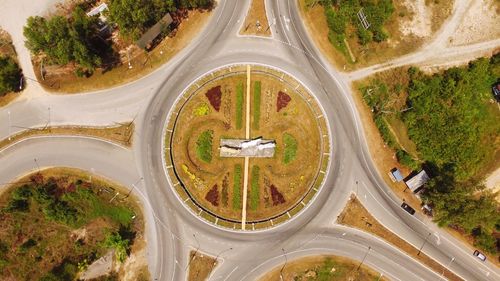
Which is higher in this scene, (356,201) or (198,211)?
(356,201)

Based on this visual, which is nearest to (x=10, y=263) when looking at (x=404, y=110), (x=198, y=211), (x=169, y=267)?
(x=169, y=267)

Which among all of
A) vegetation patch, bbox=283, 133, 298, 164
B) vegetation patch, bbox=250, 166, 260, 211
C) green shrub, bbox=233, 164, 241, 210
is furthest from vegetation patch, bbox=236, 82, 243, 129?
vegetation patch, bbox=250, 166, 260, 211

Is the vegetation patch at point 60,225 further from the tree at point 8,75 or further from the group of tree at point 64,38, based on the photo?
the group of tree at point 64,38

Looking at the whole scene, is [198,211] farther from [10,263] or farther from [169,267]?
[10,263]

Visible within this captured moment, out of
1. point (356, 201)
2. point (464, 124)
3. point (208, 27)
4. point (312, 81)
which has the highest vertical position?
point (208, 27)

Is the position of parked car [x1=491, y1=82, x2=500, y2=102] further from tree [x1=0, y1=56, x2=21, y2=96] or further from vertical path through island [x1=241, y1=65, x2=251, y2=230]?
tree [x1=0, y1=56, x2=21, y2=96]
